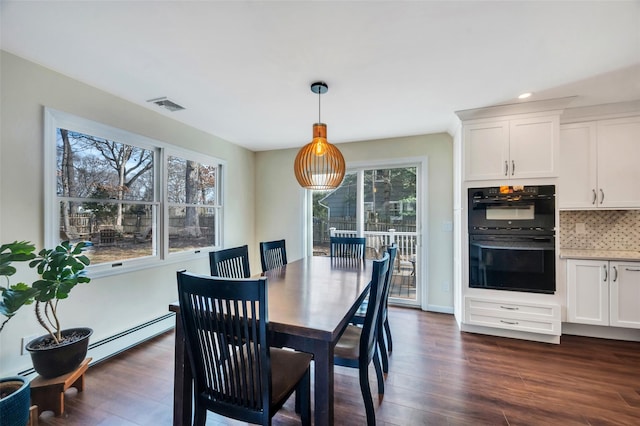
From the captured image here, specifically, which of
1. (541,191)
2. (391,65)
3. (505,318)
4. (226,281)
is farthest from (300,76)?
(505,318)

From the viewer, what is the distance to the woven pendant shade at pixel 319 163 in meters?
2.20

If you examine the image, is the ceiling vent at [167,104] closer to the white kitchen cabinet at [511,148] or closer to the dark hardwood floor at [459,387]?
the dark hardwood floor at [459,387]

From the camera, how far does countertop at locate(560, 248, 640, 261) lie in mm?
2711

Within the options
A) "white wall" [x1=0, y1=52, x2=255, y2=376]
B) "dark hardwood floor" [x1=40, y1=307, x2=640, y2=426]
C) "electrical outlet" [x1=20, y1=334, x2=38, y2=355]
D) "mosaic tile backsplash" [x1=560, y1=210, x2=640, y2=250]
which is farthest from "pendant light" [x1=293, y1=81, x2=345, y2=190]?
"mosaic tile backsplash" [x1=560, y1=210, x2=640, y2=250]

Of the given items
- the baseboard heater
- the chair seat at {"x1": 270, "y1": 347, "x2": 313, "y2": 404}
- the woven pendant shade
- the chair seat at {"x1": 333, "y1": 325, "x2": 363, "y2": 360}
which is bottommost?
the baseboard heater

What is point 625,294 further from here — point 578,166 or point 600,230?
point 578,166

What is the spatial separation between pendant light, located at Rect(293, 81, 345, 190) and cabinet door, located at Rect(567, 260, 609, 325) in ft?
8.85

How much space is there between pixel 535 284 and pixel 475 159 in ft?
4.71

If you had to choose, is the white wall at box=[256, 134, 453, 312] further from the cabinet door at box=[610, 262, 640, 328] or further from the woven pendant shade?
the woven pendant shade

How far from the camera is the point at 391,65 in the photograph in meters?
2.08

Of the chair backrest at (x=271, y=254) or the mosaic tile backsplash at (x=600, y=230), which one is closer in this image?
the chair backrest at (x=271, y=254)

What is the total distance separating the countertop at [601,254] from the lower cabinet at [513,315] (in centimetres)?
59

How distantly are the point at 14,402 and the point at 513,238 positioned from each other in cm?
400

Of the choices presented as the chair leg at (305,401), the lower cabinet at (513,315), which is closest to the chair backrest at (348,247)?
the lower cabinet at (513,315)
